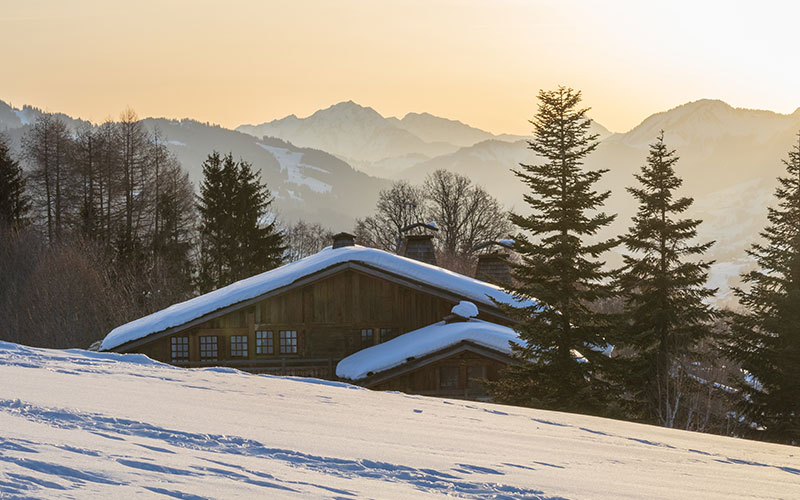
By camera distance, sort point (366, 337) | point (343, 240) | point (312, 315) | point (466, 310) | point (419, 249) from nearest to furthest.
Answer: point (466, 310) < point (312, 315) < point (366, 337) < point (343, 240) < point (419, 249)

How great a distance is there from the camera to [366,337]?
2695 centimetres

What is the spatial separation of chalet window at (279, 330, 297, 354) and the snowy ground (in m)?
18.1

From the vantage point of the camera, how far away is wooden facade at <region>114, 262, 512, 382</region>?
85.3 feet

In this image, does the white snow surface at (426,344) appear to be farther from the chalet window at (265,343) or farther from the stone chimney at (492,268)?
the stone chimney at (492,268)

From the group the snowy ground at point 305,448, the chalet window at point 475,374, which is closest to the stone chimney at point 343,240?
the chalet window at point 475,374

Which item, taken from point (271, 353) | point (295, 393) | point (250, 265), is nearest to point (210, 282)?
point (250, 265)

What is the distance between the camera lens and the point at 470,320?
2623cm

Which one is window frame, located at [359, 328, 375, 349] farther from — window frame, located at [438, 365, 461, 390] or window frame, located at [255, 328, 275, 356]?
window frame, located at [438, 365, 461, 390]

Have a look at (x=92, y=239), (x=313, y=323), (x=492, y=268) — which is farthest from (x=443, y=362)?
(x=92, y=239)

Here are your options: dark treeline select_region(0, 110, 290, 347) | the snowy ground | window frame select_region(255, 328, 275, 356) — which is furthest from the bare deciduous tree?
the snowy ground

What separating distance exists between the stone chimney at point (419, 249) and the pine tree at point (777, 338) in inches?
604

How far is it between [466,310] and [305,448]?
832 inches

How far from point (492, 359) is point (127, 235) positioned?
36.0 m

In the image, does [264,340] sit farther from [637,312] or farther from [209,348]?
[637,312]
